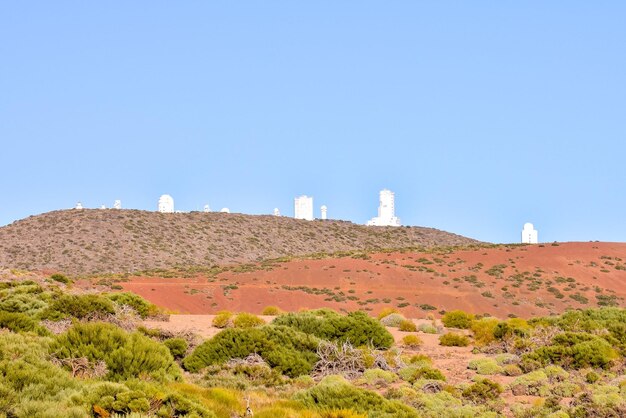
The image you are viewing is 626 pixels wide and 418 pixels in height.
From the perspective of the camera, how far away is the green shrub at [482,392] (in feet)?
48.0

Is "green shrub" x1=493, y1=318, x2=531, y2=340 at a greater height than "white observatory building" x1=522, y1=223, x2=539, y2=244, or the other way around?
"white observatory building" x1=522, y1=223, x2=539, y2=244

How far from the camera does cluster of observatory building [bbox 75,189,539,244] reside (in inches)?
3782

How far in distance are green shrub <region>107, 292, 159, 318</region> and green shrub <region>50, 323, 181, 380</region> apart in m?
14.5

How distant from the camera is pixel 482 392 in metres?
14.8

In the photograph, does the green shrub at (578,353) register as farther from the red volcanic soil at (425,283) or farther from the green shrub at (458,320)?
the red volcanic soil at (425,283)

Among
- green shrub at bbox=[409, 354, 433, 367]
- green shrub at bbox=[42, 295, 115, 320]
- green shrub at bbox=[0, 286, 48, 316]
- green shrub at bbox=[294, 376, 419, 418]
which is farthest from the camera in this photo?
green shrub at bbox=[0, 286, 48, 316]

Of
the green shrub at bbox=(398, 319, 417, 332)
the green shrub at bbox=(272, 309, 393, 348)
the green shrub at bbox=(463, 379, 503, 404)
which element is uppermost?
the green shrub at bbox=(272, 309, 393, 348)

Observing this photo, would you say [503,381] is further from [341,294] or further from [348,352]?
[341,294]

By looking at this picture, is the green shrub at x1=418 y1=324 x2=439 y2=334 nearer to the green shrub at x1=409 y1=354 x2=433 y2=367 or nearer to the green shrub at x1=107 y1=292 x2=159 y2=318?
the green shrub at x1=409 y1=354 x2=433 y2=367

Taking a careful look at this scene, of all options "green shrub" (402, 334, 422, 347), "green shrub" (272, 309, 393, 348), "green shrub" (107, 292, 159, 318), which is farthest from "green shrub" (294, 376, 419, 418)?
"green shrub" (107, 292, 159, 318)

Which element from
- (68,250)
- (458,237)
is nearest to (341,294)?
(68,250)

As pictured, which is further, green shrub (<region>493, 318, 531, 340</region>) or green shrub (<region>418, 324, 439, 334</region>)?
green shrub (<region>418, 324, 439, 334</region>)

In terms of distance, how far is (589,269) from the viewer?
2322 inches

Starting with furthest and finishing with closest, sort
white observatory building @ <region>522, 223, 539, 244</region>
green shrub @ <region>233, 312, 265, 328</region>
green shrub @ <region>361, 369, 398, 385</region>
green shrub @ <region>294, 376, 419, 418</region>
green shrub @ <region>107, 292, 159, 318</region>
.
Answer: white observatory building @ <region>522, 223, 539, 244</region> < green shrub @ <region>107, 292, 159, 318</region> < green shrub @ <region>233, 312, 265, 328</region> < green shrub @ <region>361, 369, 398, 385</region> < green shrub @ <region>294, 376, 419, 418</region>
